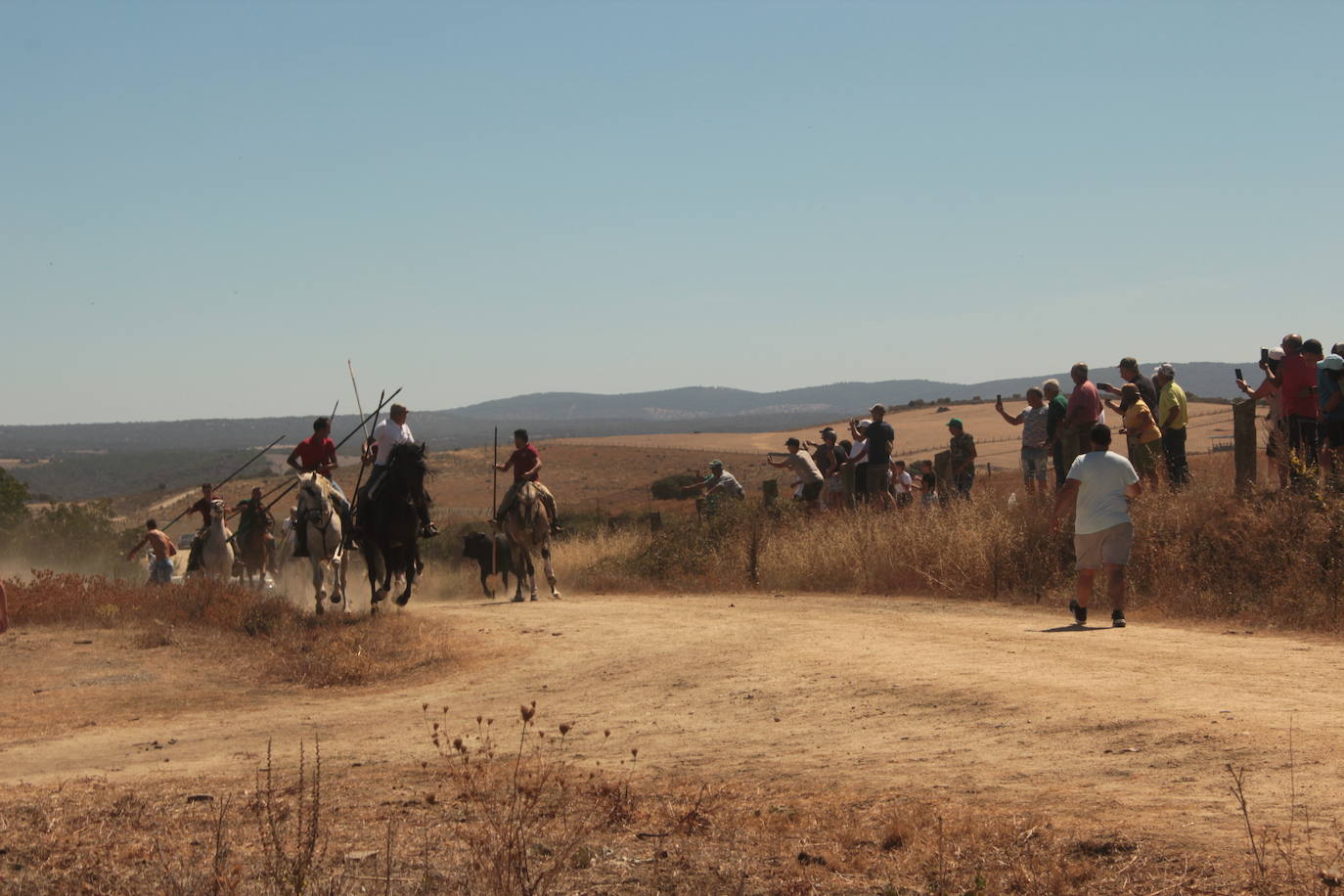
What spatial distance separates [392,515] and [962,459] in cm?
904

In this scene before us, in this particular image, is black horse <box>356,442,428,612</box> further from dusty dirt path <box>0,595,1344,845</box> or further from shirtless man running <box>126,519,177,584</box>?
shirtless man running <box>126,519,177,584</box>

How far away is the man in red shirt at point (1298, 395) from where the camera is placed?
16219 mm

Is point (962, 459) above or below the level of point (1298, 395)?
below

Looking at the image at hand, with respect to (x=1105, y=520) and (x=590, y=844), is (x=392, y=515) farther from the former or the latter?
(x=590, y=844)

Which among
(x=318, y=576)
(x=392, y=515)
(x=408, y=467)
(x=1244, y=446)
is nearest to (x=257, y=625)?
(x=318, y=576)

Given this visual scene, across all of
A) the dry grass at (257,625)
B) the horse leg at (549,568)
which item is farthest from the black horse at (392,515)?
the horse leg at (549,568)

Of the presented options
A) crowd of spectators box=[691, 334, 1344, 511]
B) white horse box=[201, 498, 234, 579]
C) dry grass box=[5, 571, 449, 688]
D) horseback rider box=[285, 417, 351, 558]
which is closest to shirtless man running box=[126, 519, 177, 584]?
white horse box=[201, 498, 234, 579]

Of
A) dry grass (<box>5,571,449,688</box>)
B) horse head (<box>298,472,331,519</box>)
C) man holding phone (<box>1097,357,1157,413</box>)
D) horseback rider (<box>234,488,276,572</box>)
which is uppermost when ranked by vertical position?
man holding phone (<box>1097,357,1157,413</box>)

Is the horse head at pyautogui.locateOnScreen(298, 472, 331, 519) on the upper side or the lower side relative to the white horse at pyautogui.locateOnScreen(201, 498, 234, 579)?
upper

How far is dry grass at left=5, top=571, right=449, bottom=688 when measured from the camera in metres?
14.3

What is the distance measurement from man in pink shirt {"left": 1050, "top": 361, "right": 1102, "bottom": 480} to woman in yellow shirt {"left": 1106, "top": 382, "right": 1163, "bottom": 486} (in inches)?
18.9

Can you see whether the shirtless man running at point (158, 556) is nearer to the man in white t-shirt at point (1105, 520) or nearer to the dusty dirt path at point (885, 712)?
the dusty dirt path at point (885, 712)

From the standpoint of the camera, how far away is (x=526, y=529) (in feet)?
65.9

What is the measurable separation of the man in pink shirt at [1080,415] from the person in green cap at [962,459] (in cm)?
281
